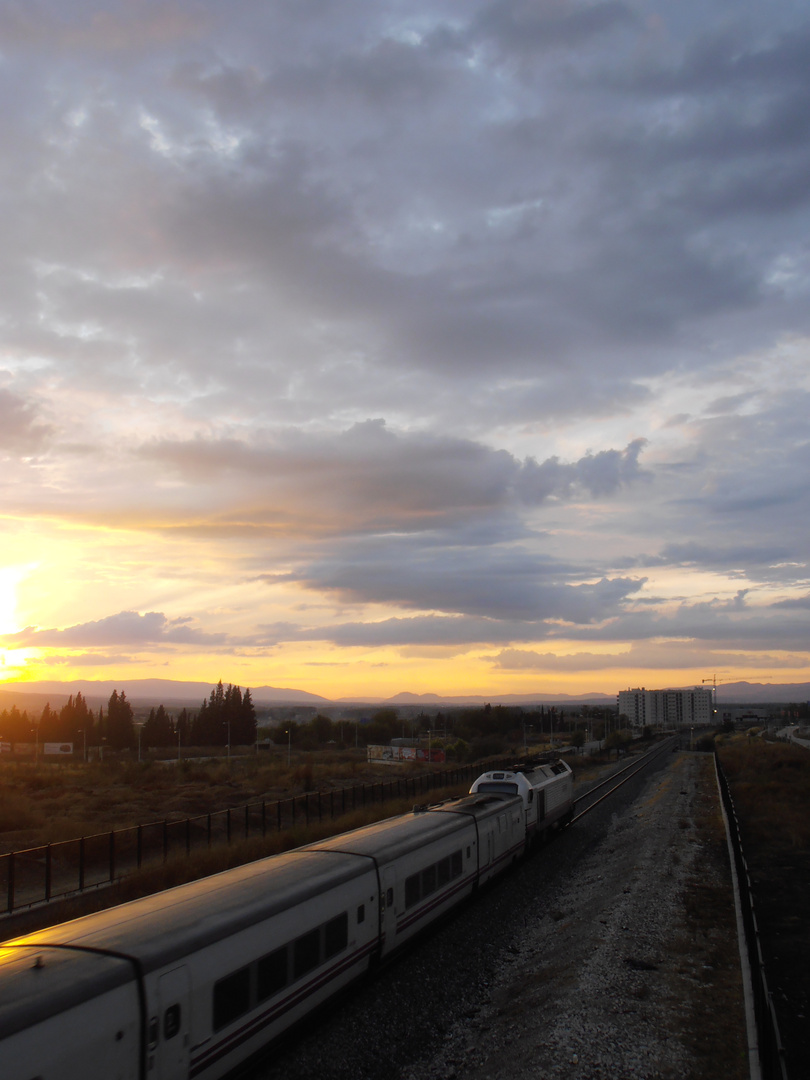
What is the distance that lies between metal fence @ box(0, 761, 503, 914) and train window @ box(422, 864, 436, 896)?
10.8 meters

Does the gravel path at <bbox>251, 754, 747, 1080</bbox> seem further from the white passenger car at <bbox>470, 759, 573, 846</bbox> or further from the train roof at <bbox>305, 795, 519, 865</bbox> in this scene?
the white passenger car at <bbox>470, 759, 573, 846</bbox>

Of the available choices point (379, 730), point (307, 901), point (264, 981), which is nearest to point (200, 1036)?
point (264, 981)

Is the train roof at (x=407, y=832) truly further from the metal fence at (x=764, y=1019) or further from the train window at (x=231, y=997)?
the metal fence at (x=764, y=1019)

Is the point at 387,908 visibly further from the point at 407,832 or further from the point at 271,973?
the point at 271,973

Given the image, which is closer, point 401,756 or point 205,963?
point 205,963

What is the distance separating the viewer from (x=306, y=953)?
11641 millimetres

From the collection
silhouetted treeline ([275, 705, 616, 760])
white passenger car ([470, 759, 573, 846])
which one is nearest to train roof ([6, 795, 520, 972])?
white passenger car ([470, 759, 573, 846])

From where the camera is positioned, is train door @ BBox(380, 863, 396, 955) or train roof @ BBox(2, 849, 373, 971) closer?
train roof @ BBox(2, 849, 373, 971)

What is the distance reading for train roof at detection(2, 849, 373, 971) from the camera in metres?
9.52

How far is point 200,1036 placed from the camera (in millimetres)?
9398

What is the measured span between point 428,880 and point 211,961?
24.8ft

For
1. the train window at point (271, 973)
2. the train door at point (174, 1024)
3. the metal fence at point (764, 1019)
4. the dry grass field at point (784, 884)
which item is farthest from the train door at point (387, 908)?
the dry grass field at point (784, 884)

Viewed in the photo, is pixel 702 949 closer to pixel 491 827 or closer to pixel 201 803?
pixel 491 827

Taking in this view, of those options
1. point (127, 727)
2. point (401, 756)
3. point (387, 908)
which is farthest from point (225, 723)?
point (387, 908)
